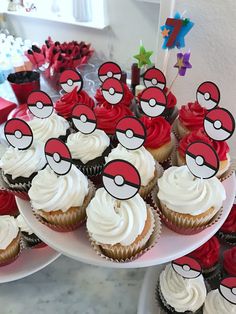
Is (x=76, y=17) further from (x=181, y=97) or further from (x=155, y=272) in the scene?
(x=155, y=272)

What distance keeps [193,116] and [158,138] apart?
0.54 feet

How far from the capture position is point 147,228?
Answer: 920 millimetres

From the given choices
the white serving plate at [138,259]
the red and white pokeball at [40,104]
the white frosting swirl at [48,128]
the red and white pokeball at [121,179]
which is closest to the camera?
the red and white pokeball at [121,179]

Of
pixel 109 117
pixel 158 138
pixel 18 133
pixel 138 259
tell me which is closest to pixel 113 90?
pixel 109 117

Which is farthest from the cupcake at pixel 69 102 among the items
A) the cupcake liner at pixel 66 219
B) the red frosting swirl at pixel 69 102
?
the cupcake liner at pixel 66 219

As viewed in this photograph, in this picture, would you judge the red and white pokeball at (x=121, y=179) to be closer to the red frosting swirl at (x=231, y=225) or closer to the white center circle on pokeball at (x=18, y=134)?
the white center circle on pokeball at (x=18, y=134)

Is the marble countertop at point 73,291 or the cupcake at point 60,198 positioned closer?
the cupcake at point 60,198

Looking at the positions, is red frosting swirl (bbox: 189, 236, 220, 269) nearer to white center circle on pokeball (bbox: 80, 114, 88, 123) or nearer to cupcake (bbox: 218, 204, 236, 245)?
cupcake (bbox: 218, 204, 236, 245)

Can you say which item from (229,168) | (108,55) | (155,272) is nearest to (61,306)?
(155,272)

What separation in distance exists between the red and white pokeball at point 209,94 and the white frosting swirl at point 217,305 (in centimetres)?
61

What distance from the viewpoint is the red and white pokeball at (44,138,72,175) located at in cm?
88

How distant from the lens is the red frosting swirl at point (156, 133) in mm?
1160

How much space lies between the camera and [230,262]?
1169 mm

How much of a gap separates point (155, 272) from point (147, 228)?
37 cm
